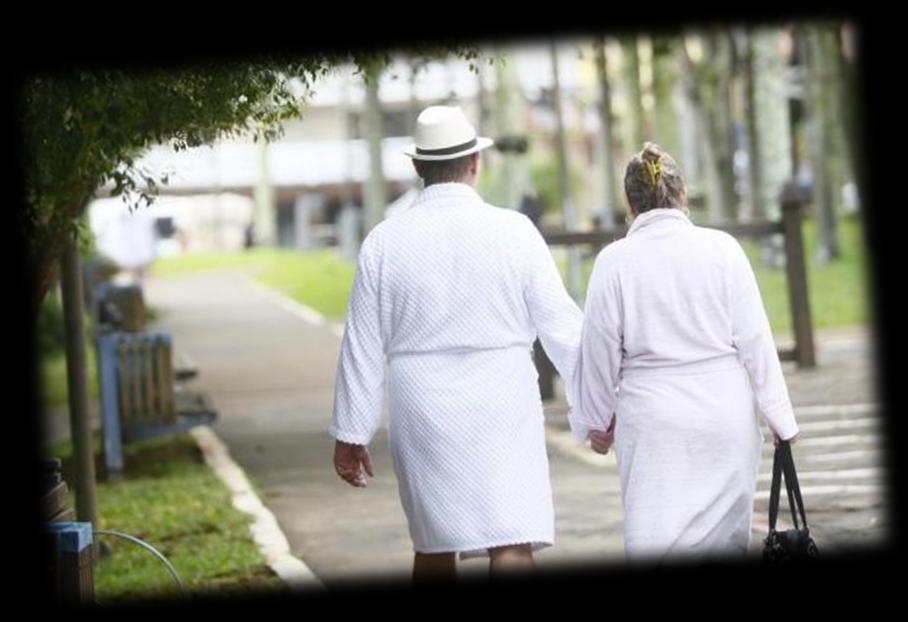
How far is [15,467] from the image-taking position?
23.9 feet

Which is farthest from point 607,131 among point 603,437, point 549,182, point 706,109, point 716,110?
point 549,182

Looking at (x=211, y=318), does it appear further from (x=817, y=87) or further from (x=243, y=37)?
(x=243, y=37)

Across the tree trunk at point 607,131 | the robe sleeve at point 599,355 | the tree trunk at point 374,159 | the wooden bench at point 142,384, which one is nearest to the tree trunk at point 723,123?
the tree trunk at point 607,131

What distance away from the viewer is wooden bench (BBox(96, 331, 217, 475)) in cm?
1349

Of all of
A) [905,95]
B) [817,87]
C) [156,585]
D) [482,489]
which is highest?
[817,87]

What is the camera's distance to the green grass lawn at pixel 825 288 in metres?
22.4

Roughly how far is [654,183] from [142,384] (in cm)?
754

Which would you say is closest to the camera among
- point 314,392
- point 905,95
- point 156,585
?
point 905,95

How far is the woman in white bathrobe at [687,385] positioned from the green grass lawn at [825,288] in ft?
43.8

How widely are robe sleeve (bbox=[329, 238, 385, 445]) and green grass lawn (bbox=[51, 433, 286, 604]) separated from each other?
90.8 inches

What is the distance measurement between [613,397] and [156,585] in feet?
10.6

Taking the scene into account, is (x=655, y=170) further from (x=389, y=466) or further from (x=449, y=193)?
(x=389, y=466)

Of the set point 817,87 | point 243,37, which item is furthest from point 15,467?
point 817,87

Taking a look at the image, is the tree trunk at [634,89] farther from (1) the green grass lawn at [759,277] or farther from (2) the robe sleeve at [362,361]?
(2) the robe sleeve at [362,361]
